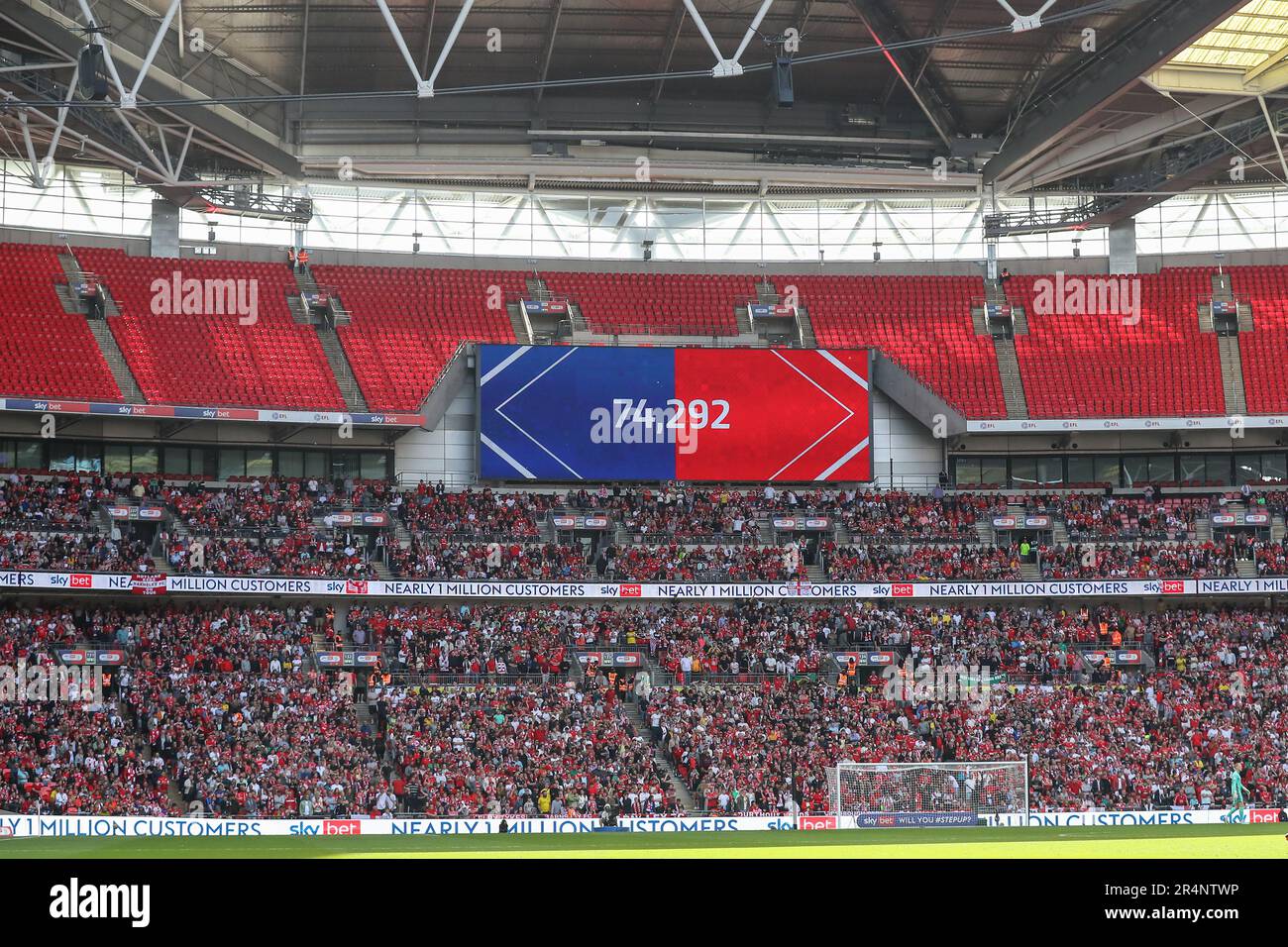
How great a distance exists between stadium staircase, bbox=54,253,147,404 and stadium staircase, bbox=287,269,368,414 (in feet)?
18.2

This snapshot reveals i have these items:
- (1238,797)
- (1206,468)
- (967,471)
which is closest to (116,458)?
(967,471)

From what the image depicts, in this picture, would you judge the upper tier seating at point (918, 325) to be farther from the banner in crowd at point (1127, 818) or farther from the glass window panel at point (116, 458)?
the glass window panel at point (116, 458)

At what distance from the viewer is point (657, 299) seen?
48125 mm

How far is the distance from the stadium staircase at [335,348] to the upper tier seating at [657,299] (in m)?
7.47

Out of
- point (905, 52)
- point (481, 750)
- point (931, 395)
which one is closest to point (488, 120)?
point (905, 52)

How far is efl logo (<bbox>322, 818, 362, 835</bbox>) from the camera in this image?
97.9 feet

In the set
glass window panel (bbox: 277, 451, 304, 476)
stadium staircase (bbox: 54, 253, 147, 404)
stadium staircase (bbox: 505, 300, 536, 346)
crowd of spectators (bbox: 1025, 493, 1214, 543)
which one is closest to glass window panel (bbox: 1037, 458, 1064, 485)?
crowd of spectators (bbox: 1025, 493, 1214, 543)

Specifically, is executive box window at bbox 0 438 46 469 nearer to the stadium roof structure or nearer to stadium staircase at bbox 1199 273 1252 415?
the stadium roof structure

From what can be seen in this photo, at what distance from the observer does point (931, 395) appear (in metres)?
45.7

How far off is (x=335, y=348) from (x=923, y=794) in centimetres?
2361

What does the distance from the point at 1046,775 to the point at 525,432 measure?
1901cm

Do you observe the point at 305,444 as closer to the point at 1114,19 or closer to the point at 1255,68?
the point at 1114,19

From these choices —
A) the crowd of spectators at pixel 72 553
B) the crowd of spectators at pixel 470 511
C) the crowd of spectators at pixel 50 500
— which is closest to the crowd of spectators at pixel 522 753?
the crowd of spectators at pixel 470 511
